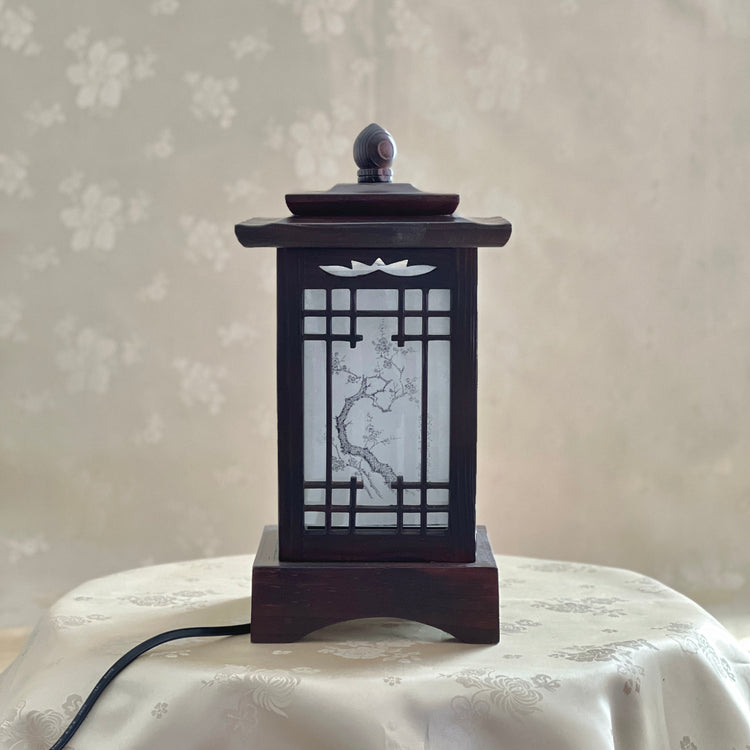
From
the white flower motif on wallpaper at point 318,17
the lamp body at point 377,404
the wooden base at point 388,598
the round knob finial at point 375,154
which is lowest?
the wooden base at point 388,598

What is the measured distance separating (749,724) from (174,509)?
161cm

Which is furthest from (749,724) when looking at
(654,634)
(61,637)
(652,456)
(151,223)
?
(151,223)

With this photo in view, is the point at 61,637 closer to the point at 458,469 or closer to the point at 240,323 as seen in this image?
the point at 458,469

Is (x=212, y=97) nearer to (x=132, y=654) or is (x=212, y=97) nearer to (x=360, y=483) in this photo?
(x=360, y=483)

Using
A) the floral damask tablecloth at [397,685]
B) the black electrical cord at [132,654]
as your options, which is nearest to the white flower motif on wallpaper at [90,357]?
the floral damask tablecloth at [397,685]

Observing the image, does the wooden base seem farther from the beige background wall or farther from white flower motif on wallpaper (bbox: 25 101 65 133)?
white flower motif on wallpaper (bbox: 25 101 65 133)

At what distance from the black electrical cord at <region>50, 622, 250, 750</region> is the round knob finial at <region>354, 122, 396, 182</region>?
0.56m

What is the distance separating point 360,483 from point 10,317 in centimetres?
149

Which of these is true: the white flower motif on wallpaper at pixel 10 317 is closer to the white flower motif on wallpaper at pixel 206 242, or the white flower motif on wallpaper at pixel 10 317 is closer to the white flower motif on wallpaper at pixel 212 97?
the white flower motif on wallpaper at pixel 206 242

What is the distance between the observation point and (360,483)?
1.23 metres

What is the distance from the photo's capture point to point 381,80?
2434 mm

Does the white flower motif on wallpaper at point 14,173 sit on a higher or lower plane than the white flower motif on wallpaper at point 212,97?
lower

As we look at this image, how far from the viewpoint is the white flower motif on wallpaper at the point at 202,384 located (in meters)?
2.50

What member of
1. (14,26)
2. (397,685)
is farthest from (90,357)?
(397,685)
